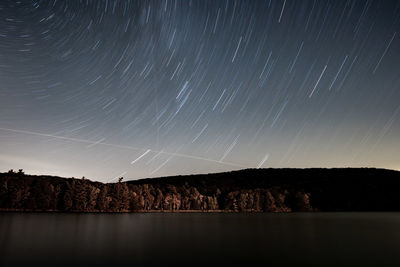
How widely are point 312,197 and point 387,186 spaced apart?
1903 inches

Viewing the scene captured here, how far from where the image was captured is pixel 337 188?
569ft

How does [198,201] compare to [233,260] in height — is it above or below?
above

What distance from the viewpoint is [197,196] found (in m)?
142

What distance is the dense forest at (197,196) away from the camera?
10244 cm

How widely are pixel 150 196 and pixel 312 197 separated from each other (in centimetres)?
8482

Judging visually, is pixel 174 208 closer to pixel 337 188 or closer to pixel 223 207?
pixel 223 207

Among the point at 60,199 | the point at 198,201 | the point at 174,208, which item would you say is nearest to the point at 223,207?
the point at 198,201

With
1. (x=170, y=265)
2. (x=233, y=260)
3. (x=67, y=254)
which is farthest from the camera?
(x=67, y=254)

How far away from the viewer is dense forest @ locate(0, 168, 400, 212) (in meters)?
102

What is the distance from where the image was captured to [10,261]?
18484 mm

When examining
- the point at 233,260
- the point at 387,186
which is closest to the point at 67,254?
the point at 233,260

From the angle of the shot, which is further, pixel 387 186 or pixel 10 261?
pixel 387 186

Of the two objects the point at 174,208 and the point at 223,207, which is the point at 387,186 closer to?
the point at 223,207

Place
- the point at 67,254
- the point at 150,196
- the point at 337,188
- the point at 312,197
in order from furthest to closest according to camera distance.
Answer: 1. the point at 337,188
2. the point at 312,197
3. the point at 150,196
4. the point at 67,254
